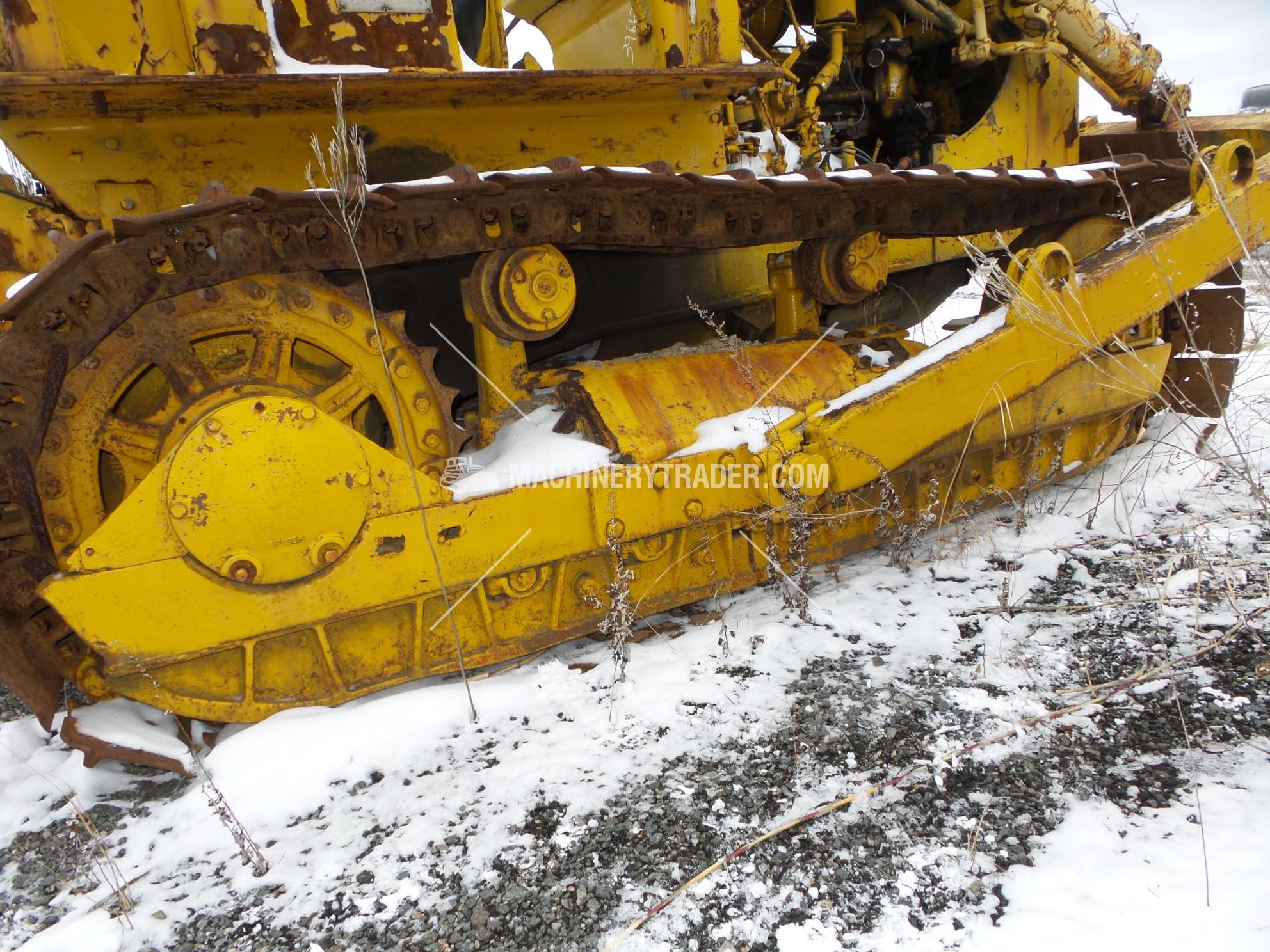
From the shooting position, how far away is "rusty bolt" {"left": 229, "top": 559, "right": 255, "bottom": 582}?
83.3 inches

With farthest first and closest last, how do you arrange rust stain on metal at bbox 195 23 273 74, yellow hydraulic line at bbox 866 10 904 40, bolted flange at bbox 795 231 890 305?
yellow hydraulic line at bbox 866 10 904 40 < bolted flange at bbox 795 231 890 305 < rust stain on metal at bbox 195 23 273 74

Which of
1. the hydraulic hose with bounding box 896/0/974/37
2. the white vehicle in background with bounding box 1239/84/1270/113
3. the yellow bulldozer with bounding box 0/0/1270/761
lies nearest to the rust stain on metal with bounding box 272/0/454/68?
the yellow bulldozer with bounding box 0/0/1270/761

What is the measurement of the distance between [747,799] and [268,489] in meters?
1.44

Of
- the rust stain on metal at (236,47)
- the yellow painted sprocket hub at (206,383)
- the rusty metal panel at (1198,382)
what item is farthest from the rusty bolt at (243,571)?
the rusty metal panel at (1198,382)

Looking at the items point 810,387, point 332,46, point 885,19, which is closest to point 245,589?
point 332,46

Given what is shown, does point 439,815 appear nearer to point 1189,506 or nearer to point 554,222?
point 554,222

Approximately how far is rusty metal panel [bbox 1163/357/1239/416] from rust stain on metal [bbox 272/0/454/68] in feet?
11.6

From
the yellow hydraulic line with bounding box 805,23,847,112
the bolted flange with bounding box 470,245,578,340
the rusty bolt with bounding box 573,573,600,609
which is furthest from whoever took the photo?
the yellow hydraulic line with bounding box 805,23,847,112

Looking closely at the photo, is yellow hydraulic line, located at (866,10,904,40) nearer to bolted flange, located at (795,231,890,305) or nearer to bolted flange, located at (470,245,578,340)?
bolted flange, located at (795,231,890,305)

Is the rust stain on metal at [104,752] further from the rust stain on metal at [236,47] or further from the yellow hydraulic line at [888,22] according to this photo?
the yellow hydraulic line at [888,22]

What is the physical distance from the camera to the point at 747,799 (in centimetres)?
191

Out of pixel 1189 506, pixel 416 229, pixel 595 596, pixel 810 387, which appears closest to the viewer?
pixel 416 229

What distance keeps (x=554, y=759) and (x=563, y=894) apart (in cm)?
45

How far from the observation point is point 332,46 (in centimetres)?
235
